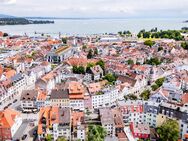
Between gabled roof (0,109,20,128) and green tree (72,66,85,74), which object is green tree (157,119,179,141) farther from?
green tree (72,66,85,74)

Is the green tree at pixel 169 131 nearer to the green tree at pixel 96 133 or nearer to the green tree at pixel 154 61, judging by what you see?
the green tree at pixel 96 133

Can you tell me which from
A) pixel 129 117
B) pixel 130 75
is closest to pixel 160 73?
pixel 130 75

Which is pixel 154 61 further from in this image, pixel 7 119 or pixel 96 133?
pixel 7 119

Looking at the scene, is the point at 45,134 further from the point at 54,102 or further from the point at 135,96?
the point at 135,96

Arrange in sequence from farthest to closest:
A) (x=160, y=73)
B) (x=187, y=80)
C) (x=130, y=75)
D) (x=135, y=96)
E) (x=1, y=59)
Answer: (x=1, y=59)
(x=160, y=73)
(x=130, y=75)
(x=187, y=80)
(x=135, y=96)

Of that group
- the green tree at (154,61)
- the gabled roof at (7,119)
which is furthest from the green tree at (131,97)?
the green tree at (154,61)

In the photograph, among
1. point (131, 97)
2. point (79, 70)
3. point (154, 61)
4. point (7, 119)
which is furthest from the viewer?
point (154, 61)

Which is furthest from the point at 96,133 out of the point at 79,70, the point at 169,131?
the point at 79,70
